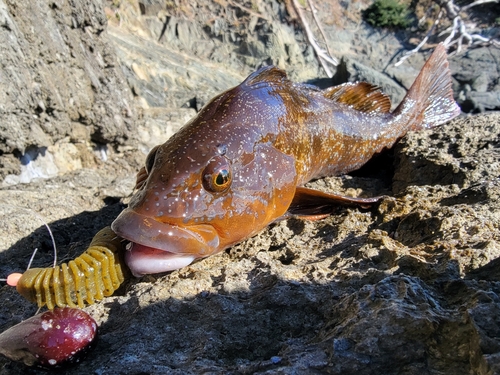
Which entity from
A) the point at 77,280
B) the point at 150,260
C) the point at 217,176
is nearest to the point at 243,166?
the point at 217,176

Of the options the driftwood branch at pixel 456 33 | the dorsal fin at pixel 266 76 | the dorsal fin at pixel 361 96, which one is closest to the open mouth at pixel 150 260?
the dorsal fin at pixel 266 76

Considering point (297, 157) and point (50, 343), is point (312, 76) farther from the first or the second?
point (50, 343)

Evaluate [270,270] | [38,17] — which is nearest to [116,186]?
[38,17]

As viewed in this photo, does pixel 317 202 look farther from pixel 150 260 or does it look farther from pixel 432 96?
pixel 432 96

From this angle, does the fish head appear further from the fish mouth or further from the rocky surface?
the rocky surface

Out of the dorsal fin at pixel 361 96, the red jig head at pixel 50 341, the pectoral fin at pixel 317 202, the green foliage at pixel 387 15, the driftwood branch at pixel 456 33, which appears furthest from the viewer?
the green foliage at pixel 387 15

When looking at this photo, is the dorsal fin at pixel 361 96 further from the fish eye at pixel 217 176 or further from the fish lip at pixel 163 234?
the fish lip at pixel 163 234

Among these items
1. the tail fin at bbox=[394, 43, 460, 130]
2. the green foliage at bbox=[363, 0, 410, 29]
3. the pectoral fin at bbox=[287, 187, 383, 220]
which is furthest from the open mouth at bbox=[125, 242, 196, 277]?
the green foliage at bbox=[363, 0, 410, 29]

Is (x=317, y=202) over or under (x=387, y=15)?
under

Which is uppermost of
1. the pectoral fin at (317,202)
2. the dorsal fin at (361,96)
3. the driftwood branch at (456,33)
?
the driftwood branch at (456,33)
